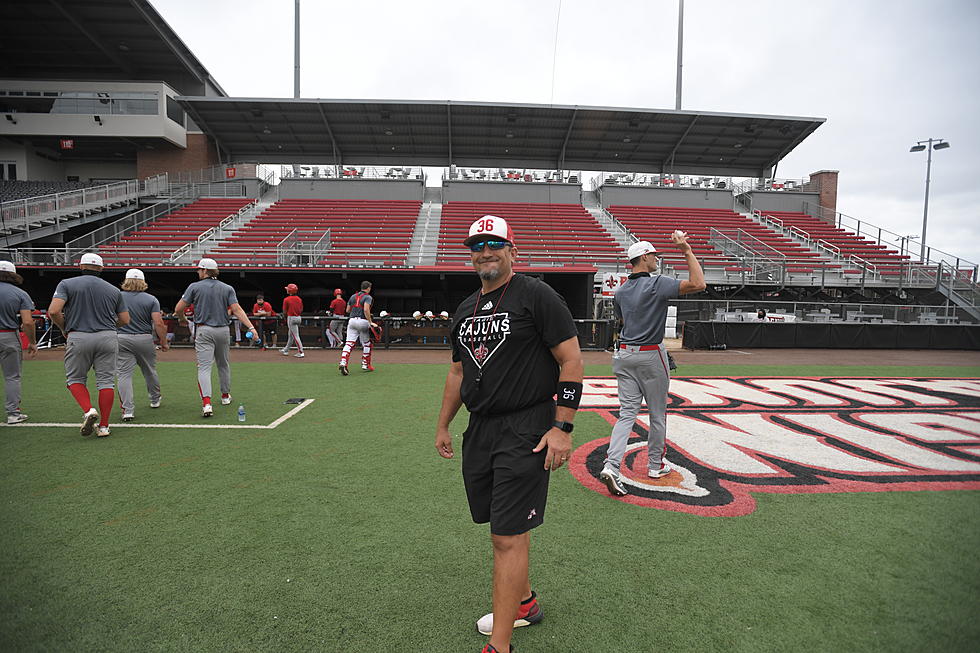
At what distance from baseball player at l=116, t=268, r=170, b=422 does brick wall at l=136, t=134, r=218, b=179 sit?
30911 millimetres

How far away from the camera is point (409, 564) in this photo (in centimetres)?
300

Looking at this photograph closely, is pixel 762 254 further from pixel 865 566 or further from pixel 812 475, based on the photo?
pixel 865 566

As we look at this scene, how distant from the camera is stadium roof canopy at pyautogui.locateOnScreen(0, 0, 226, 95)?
2600cm

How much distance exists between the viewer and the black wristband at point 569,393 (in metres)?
2.25

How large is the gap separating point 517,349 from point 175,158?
3799cm

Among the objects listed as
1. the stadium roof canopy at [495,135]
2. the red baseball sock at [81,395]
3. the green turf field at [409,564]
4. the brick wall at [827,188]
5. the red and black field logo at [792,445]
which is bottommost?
the red and black field logo at [792,445]

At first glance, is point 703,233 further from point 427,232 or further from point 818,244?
point 427,232

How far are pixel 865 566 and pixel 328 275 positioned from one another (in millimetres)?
18217

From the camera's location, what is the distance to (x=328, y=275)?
61.1 feet

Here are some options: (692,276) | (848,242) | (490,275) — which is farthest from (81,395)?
(848,242)

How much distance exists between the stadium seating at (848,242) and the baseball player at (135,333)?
28.9m

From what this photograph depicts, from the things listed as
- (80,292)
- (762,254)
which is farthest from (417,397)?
(762,254)

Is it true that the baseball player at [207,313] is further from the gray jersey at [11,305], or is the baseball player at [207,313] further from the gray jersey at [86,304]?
the gray jersey at [11,305]

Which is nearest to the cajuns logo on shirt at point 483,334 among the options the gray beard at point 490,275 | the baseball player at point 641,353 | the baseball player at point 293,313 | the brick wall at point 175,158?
the gray beard at point 490,275
